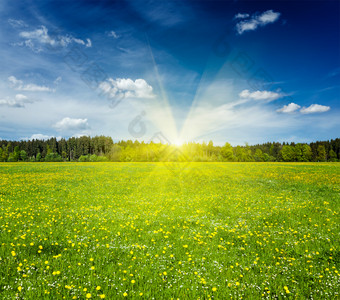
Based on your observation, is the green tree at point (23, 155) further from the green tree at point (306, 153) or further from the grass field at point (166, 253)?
the green tree at point (306, 153)

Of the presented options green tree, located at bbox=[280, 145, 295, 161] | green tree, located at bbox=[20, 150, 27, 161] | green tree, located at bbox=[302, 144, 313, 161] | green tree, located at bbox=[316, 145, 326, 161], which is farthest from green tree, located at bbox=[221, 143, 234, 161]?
green tree, located at bbox=[20, 150, 27, 161]

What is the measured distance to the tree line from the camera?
114256 millimetres

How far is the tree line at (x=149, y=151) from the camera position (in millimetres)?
114256

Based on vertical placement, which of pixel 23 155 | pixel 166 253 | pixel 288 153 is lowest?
pixel 166 253

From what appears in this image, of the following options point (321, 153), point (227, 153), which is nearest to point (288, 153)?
point (321, 153)

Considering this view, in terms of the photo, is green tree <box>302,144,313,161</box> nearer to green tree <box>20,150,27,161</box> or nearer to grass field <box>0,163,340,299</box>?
grass field <box>0,163,340,299</box>

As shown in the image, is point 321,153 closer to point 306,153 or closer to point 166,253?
point 306,153

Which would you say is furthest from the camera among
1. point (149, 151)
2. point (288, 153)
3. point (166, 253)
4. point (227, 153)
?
point (288, 153)

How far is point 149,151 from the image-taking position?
11969 centimetres

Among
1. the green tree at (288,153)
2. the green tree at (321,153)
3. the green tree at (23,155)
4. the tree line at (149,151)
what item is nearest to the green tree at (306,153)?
the tree line at (149,151)

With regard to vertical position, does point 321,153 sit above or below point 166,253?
above

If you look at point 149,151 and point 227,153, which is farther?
point 149,151

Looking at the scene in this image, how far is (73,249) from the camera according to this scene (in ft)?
21.2

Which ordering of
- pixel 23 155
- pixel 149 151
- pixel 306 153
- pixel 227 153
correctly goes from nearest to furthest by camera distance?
pixel 227 153 → pixel 306 153 → pixel 149 151 → pixel 23 155
